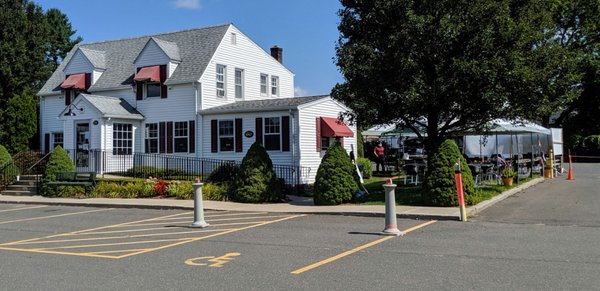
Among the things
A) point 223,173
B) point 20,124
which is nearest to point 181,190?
point 223,173

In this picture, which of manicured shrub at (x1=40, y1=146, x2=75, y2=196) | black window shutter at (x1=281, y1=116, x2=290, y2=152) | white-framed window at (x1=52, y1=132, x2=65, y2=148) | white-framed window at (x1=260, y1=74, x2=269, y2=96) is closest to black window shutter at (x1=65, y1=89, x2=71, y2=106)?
white-framed window at (x1=52, y1=132, x2=65, y2=148)

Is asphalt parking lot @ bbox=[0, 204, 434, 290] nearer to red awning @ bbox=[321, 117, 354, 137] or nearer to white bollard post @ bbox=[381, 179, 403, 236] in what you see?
white bollard post @ bbox=[381, 179, 403, 236]

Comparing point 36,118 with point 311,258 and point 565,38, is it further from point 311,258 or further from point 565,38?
point 565,38

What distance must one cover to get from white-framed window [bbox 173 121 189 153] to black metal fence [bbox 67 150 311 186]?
48cm

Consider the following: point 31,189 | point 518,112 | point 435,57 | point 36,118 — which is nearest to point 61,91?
point 36,118

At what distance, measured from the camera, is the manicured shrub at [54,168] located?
2158 cm

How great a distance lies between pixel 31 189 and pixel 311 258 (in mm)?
18366

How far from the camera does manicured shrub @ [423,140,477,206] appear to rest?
14.2 metres

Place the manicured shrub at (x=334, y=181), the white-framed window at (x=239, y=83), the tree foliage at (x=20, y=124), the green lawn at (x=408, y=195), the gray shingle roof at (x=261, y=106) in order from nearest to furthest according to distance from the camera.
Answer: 1. the green lawn at (x=408, y=195)
2. the manicured shrub at (x=334, y=181)
3. the gray shingle roof at (x=261, y=106)
4. the white-framed window at (x=239, y=83)
5. the tree foliage at (x=20, y=124)

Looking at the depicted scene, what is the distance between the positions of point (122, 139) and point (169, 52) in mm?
4808

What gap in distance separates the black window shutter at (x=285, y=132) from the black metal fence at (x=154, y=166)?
36.9 inches

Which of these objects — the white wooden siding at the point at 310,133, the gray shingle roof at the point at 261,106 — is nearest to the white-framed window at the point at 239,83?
the gray shingle roof at the point at 261,106

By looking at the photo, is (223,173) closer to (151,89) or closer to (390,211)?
(151,89)

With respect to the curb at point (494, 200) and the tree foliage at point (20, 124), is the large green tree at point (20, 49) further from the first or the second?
the curb at point (494, 200)
